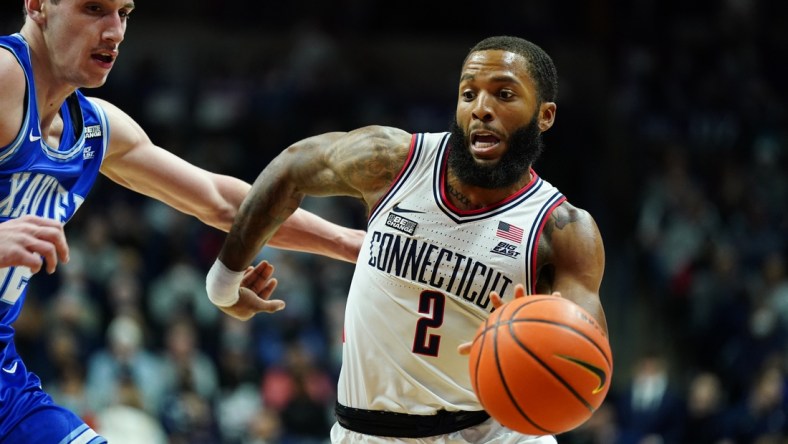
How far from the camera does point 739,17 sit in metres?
18.4

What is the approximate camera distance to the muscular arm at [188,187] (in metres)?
5.73

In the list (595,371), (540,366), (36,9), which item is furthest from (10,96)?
(595,371)

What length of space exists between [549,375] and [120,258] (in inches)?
393

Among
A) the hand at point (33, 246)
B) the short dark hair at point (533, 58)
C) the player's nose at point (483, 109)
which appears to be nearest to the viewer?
the hand at point (33, 246)

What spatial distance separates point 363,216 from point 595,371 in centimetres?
1104

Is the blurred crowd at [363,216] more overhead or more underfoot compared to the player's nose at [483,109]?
more underfoot

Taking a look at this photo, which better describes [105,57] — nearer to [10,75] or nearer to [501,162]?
[10,75]

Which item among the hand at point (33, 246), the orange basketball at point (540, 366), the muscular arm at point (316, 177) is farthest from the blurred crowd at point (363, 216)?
the orange basketball at point (540, 366)

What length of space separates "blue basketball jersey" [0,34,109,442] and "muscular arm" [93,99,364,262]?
43cm

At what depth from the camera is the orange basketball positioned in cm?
447

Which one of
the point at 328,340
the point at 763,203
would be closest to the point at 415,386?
the point at 328,340

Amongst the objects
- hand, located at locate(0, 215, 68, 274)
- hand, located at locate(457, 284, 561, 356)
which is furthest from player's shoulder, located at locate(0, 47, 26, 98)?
hand, located at locate(457, 284, 561, 356)

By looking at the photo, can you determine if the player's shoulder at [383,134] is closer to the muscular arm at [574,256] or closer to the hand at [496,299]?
the muscular arm at [574,256]

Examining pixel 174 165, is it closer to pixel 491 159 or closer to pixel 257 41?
pixel 491 159
